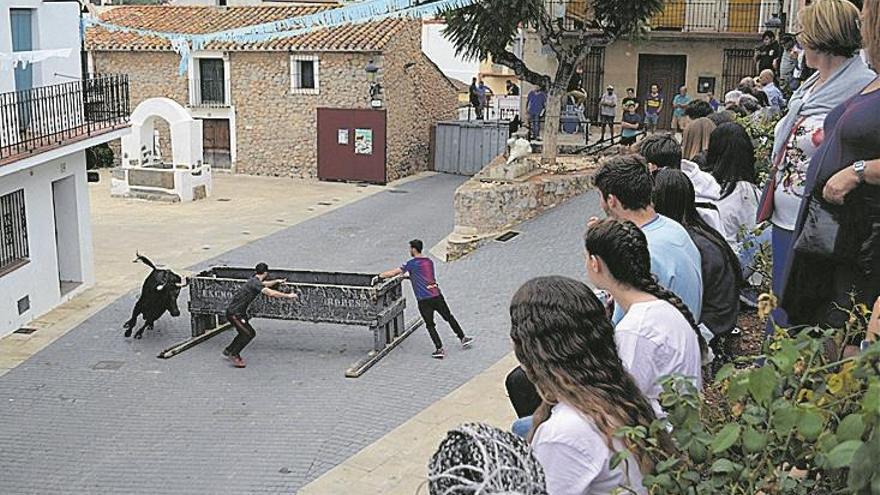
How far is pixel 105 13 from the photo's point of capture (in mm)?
31875

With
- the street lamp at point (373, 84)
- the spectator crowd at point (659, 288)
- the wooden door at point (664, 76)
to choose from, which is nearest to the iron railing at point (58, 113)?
the street lamp at point (373, 84)

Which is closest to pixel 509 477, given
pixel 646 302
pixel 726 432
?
pixel 726 432

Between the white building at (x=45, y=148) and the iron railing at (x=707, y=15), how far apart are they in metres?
12.8

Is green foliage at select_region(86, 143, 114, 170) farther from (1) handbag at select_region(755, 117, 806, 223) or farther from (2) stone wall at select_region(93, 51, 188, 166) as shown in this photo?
(1) handbag at select_region(755, 117, 806, 223)

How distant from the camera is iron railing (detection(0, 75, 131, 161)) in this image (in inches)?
575

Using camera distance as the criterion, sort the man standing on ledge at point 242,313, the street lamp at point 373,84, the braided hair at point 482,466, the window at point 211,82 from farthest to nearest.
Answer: the window at point 211,82
the street lamp at point 373,84
the man standing on ledge at point 242,313
the braided hair at point 482,466

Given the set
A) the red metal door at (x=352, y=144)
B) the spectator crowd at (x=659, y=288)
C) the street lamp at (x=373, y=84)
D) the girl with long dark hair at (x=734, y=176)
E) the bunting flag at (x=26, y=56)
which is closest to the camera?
the spectator crowd at (x=659, y=288)

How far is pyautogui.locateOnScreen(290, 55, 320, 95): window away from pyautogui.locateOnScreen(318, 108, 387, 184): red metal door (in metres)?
0.75

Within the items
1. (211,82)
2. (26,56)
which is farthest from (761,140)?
(211,82)

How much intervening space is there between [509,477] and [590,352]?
777mm

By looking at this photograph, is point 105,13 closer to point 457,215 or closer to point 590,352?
point 457,215

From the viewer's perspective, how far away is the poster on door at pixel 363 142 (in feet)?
96.1

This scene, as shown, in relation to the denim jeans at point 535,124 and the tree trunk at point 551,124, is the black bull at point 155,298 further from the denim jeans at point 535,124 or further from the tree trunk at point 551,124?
the denim jeans at point 535,124

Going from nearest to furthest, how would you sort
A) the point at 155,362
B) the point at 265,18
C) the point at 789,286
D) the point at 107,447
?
the point at 789,286, the point at 107,447, the point at 155,362, the point at 265,18
